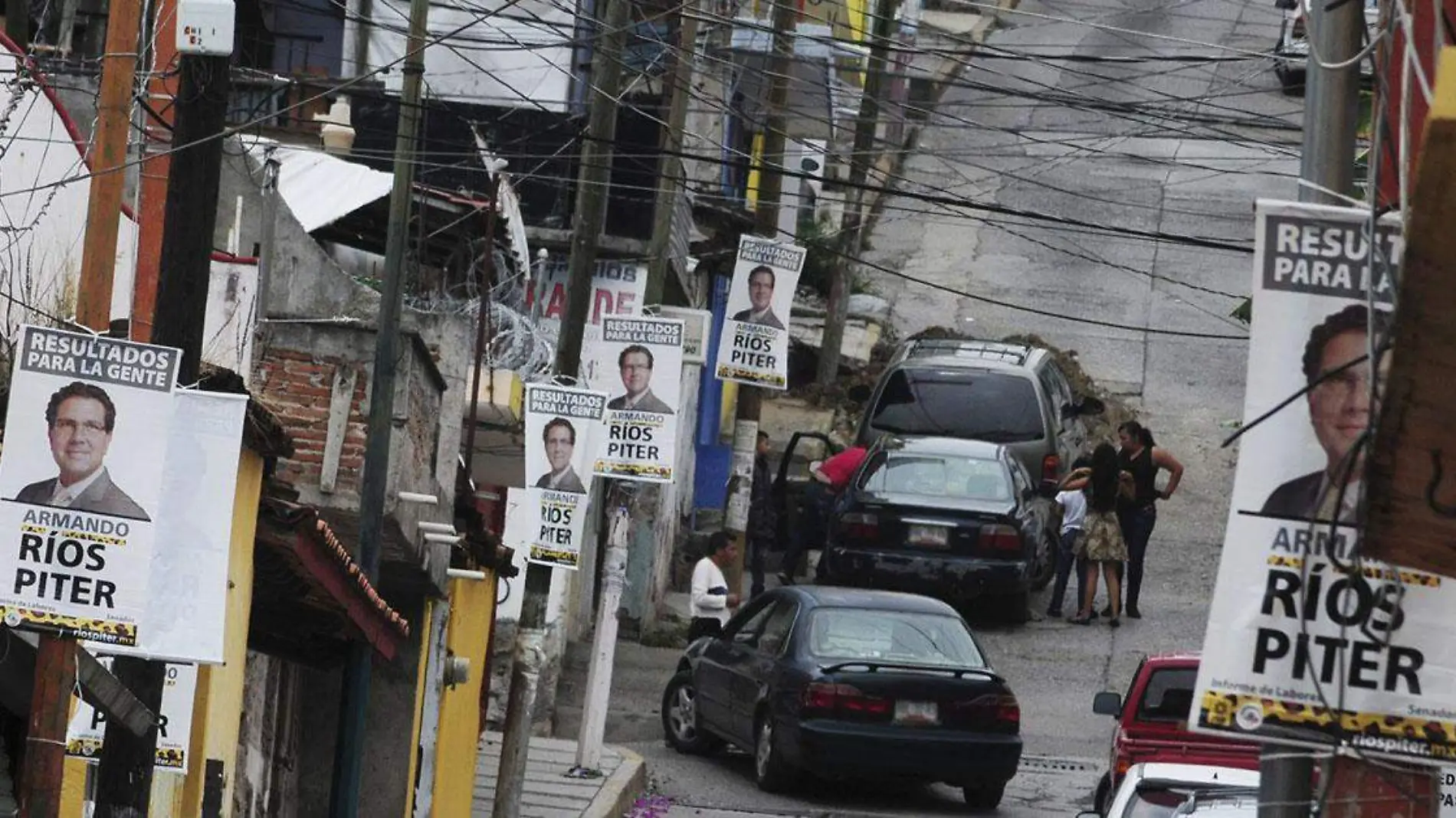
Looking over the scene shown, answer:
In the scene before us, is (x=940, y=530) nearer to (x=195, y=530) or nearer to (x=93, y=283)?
(x=93, y=283)

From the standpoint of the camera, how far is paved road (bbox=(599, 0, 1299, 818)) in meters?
19.4

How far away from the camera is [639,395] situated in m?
18.3

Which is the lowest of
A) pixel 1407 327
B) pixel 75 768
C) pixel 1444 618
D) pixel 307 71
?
pixel 75 768

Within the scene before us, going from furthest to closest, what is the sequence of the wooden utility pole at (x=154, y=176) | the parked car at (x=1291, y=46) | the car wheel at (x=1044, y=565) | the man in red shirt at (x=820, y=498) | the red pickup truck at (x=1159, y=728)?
the parked car at (x=1291, y=46) < the man in red shirt at (x=820, y=498) < the car wheel at (x=1044, y=565) < the red pickup truck at (x=1159, y=728) < the wooden utility pole at (x=154, y=176)

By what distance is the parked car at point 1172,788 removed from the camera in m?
10.8

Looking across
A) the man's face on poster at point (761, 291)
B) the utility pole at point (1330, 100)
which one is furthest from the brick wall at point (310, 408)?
the utility pole at point (1330, 100)

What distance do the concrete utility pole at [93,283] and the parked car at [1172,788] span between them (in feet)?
15.2

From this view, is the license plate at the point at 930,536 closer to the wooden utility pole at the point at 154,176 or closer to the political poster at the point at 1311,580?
the wooden utility pole at the point at 154,176

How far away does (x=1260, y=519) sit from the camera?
6293 mm

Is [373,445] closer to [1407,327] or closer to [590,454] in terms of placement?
[590,454]

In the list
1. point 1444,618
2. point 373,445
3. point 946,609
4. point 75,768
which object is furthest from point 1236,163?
point 1444,618

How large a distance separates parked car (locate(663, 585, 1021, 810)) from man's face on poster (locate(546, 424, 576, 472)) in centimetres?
199

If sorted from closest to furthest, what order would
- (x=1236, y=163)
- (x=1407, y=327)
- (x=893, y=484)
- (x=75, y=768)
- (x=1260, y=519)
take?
(x=1407, y=327) → (x=1260, y=519) → (x=75, y=768) → (x=893, y=484) → (x=1236, y=163)

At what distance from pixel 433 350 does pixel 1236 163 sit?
92.2 ft
